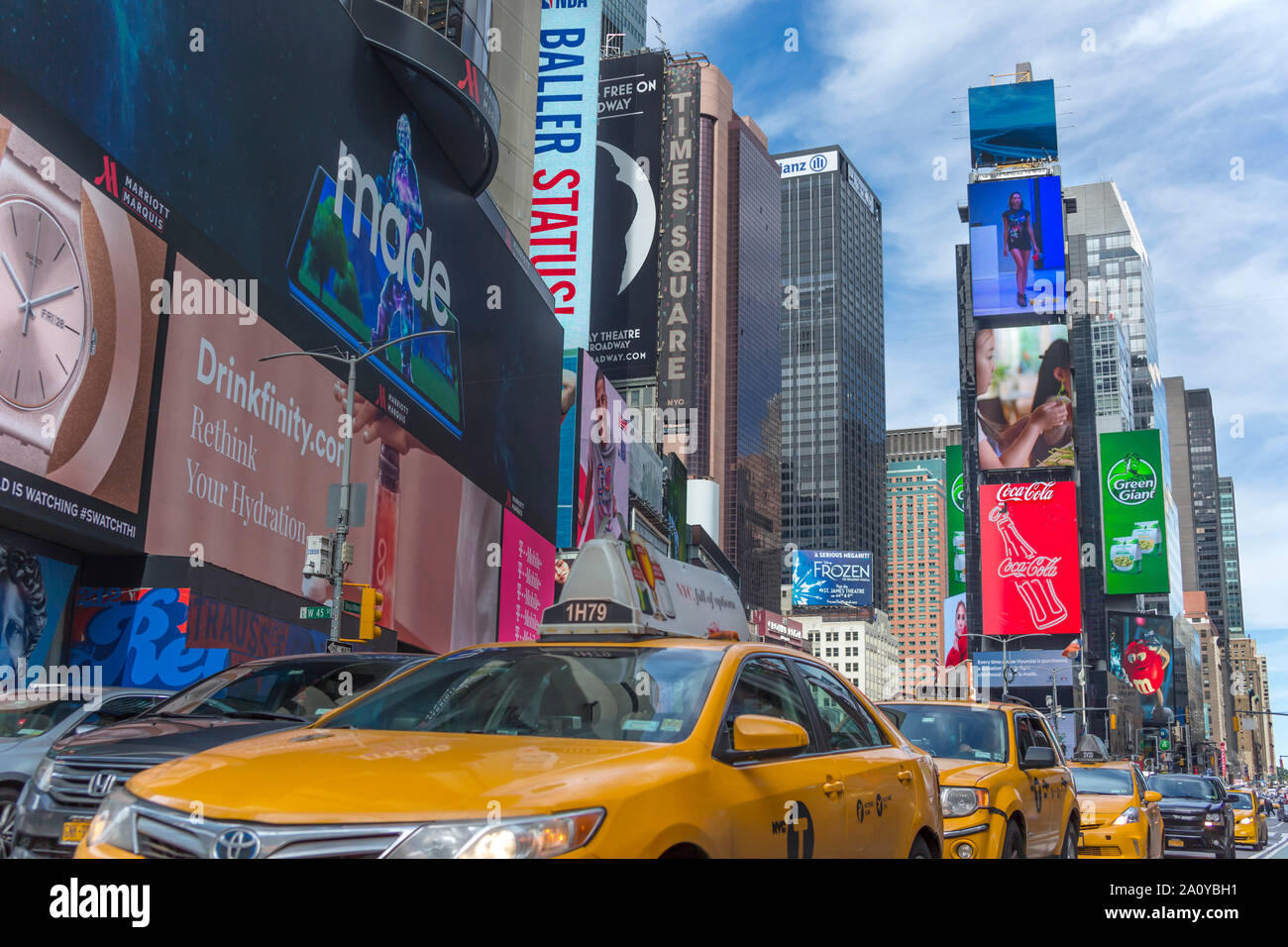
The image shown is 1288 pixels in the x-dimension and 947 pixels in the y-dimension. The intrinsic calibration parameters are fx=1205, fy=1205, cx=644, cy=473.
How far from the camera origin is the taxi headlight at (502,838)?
135 inches

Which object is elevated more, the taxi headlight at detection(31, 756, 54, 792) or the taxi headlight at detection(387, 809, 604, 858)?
the taxi headlight at detection(387, 809, 604, 858)

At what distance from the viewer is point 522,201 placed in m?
44.5

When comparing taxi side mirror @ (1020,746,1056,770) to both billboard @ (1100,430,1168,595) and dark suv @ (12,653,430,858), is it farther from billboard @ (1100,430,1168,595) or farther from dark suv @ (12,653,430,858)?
billboard @ (1100,430,1168,595)

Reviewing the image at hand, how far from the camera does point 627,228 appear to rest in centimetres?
8319

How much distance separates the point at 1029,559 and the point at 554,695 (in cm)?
9761

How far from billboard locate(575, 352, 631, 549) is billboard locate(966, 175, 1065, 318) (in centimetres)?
4847

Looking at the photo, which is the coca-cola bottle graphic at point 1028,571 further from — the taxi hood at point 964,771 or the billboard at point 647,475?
the taxi hood at point 964,771

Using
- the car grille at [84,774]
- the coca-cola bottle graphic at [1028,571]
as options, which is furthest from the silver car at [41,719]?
the coca-cola bottle graphic at [1028,571]

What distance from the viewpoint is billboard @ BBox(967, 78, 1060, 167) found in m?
110

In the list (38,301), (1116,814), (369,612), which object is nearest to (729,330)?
(369,612)

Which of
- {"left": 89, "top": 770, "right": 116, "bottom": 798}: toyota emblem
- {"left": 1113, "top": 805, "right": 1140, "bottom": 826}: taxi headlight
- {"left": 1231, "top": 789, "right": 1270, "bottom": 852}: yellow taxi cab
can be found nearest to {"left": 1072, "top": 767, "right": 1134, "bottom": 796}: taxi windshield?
{"left": 1113, "top": 805, "right": 1140, "bottom": 826}: taxi headlight

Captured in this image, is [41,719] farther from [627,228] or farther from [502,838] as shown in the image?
[627,228]

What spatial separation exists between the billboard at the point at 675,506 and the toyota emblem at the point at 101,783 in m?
74.9
